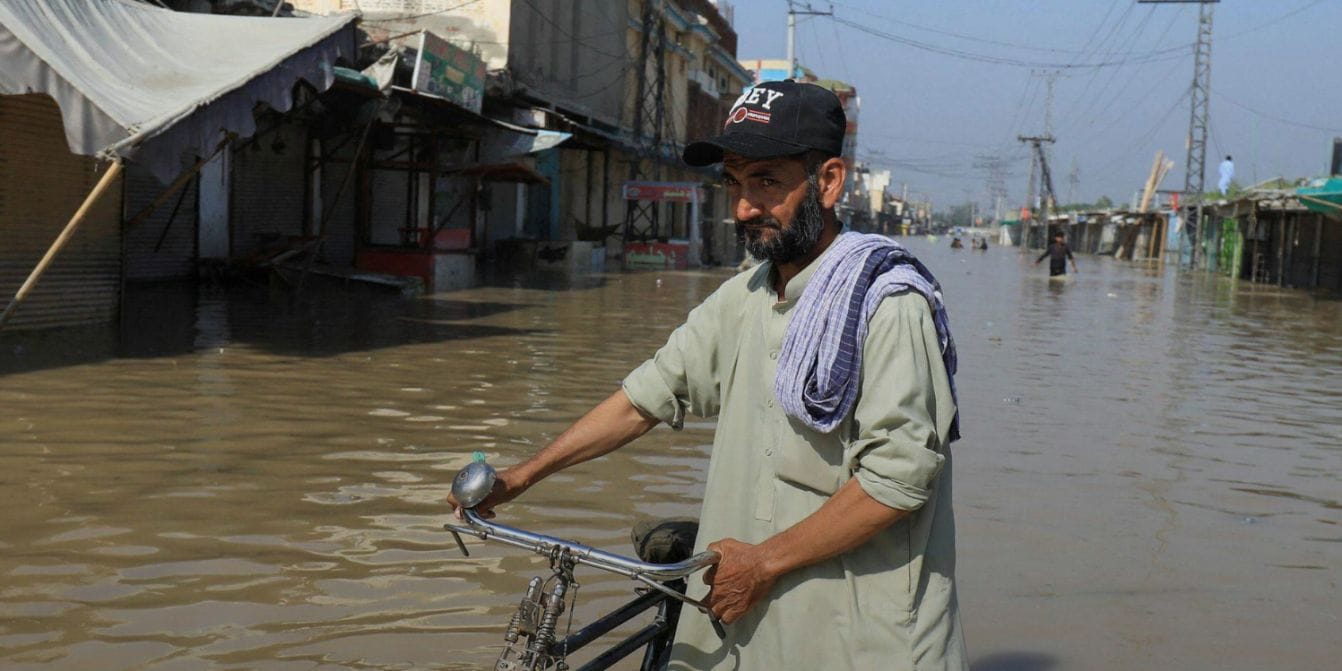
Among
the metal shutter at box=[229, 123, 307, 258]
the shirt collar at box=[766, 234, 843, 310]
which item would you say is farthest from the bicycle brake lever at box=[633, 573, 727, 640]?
the metal shutter at box=[229, 123, 307, 258]

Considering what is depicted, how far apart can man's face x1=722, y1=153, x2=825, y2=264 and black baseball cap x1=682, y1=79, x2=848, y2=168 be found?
56 millimetres

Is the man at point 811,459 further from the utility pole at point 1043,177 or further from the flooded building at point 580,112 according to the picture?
the utility pole at point 1043,177

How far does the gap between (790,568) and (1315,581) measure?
14.2ft

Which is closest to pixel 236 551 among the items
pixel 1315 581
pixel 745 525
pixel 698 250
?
pixel 745 525

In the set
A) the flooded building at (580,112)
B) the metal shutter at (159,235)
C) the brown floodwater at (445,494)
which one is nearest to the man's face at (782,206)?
the brown floodwater at (445,494)

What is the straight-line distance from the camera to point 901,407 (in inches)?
82.3

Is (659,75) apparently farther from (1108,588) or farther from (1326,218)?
(1108,588)

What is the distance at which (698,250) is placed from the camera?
37.6 m

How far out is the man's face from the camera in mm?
A: 2303

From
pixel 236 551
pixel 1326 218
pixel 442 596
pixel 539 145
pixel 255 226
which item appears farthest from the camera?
pixel 1326 218

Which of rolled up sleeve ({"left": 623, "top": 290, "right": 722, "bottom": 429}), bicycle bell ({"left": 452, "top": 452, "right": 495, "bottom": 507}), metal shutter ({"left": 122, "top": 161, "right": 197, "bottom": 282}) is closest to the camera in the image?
bicycle bell ({"left": 452, "top": 452, "right": 495, "bottom": 507})

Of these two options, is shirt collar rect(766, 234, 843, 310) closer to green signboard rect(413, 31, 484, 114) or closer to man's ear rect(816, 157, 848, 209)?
man's ear rect(816, 157, 848, 209)

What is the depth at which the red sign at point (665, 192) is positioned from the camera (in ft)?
114

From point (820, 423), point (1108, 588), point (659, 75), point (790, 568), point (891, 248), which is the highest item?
point (659, 75)
